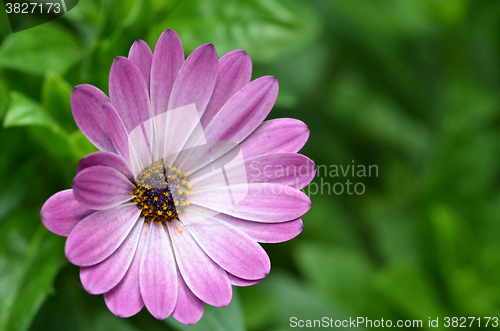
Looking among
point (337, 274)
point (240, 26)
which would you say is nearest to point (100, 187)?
point (240, 26)

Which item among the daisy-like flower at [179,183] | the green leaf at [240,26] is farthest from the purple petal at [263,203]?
the green leaf at [240,26]

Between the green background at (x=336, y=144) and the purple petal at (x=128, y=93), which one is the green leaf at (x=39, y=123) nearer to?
the green background at (x=336, y=144)

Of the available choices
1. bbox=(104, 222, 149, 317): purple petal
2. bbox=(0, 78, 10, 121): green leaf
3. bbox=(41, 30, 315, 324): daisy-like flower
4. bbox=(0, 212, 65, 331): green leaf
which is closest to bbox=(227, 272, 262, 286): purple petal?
bbox=(41, 30, 315, 324): daisy-like flower

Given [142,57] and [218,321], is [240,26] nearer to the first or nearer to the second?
[142,57]

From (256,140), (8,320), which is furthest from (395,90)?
(8,320)

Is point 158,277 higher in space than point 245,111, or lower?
lower
